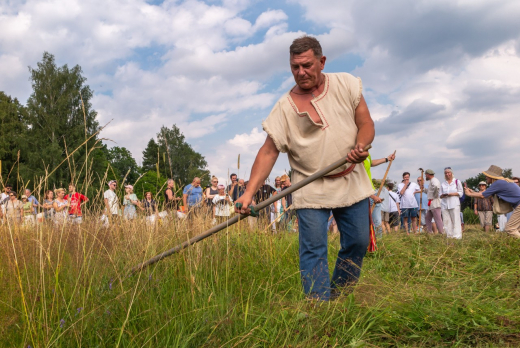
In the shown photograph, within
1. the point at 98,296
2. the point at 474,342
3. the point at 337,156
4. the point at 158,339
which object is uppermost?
the point at 337,156

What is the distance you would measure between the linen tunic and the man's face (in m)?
0.11

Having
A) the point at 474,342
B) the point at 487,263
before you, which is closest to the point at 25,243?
the point at 474,342

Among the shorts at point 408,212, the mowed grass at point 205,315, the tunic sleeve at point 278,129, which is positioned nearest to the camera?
the mowed grass at point 205,315

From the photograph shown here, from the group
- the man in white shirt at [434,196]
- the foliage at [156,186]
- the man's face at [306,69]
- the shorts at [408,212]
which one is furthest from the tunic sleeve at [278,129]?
the shorts at [408,212]

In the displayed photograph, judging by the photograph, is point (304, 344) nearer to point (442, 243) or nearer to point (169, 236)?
point (169, 236)

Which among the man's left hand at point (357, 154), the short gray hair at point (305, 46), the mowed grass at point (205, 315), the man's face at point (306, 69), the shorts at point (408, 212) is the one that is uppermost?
the short gray hair at point (305, 46)

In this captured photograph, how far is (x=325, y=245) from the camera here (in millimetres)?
3145

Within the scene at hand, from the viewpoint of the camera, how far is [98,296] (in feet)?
8.59

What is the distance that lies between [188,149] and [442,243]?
57729 mm

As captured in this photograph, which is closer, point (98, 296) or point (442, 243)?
point (98, 296)

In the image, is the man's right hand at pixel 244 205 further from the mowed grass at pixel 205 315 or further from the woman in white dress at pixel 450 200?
the woman in white dress at pixel 450 200

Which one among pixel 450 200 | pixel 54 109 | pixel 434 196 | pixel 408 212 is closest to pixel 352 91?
pixel 450 200

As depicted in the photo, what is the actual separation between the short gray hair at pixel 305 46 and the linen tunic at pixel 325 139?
23cm

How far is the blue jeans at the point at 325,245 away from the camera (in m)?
3.06
